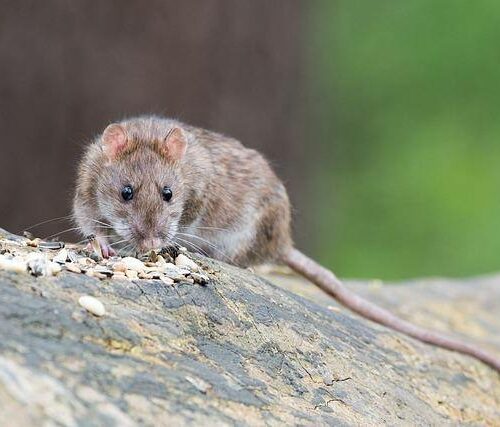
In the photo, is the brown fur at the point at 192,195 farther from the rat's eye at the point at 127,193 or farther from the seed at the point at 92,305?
the seed at the point at 92,305

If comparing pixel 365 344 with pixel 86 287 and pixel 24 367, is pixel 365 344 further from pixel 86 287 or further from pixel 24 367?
pixel 24 367

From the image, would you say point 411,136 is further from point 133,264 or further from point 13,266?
point 13,266

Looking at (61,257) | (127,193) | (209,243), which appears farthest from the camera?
(209,243)

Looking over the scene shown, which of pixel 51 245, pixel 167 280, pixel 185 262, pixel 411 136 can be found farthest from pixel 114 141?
pixel 411 136

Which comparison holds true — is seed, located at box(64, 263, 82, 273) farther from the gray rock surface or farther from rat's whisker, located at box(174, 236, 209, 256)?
rat's whisker, located at box(174, 236, 209, 256)

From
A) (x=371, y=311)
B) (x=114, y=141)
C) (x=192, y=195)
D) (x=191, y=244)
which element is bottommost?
(x=371, y=311)

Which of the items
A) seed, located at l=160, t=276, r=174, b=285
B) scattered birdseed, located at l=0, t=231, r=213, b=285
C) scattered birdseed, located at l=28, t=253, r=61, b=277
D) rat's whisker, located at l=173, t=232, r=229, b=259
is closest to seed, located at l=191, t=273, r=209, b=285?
scattered birdseed, located at l=0, t=231, r=213, b=285
